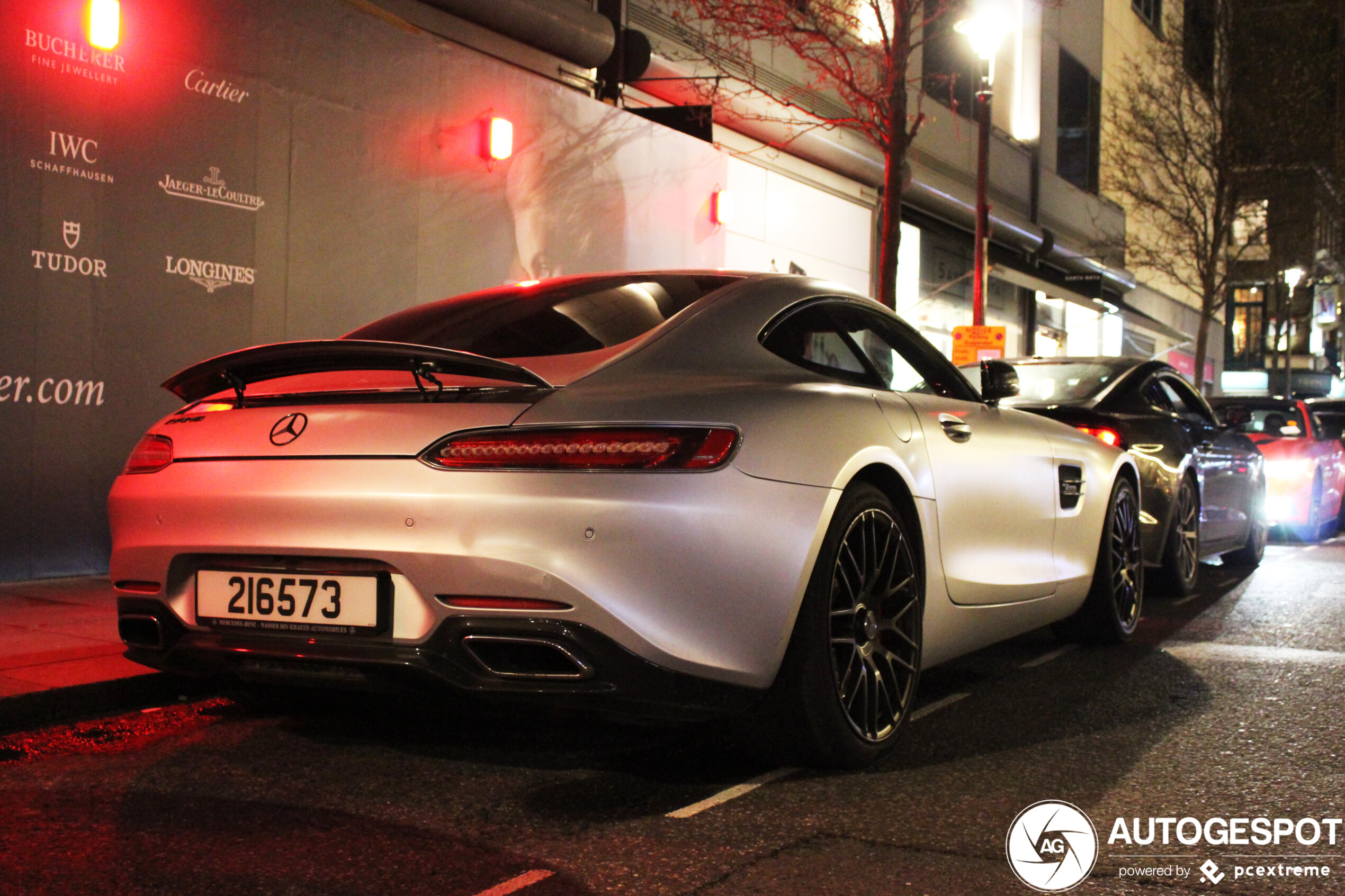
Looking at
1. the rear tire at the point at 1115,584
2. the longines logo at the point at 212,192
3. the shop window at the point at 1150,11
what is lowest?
the rear tire at the point at 1115,584

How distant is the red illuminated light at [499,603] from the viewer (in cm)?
295

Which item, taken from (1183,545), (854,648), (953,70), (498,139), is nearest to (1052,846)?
(854,648)

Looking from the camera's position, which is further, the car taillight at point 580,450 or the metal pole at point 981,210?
the metal pole at point 981,210

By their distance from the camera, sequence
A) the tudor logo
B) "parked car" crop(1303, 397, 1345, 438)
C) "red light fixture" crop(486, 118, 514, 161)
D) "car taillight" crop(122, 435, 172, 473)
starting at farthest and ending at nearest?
"parked car" crop(1303, 397, 1345, 438) → "red light fixture" crop(486, 118, 514, 161) → "car taillight" crop(122, 435, 172, 473) → the tudor logo

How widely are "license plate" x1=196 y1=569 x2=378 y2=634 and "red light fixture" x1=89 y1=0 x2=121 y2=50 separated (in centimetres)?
514

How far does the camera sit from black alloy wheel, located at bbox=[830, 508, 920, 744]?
3525mm

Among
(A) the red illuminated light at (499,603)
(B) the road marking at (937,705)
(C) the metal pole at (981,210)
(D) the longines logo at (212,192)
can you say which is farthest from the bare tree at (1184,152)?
(A) the red illuminated light at (499,603)

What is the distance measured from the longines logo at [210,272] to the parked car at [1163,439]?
4732mm

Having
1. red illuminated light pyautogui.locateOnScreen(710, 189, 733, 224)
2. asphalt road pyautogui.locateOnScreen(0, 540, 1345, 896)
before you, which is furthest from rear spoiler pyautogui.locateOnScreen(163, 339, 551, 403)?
red illuminated light pyautogui.locateOnScreen(710, 189, 733, 224)

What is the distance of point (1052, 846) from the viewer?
9.88 ft

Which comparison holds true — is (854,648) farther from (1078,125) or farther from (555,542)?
(1078,125)

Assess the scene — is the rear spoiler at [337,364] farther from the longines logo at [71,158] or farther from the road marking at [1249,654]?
the longines logo at [71,158]

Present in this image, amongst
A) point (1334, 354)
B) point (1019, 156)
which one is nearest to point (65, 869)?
point (1019, 156)

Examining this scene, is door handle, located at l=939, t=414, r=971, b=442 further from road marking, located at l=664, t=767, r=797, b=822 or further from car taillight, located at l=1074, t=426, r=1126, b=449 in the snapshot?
car taillight, located at l=1074, t=426, r=1126, b=449
